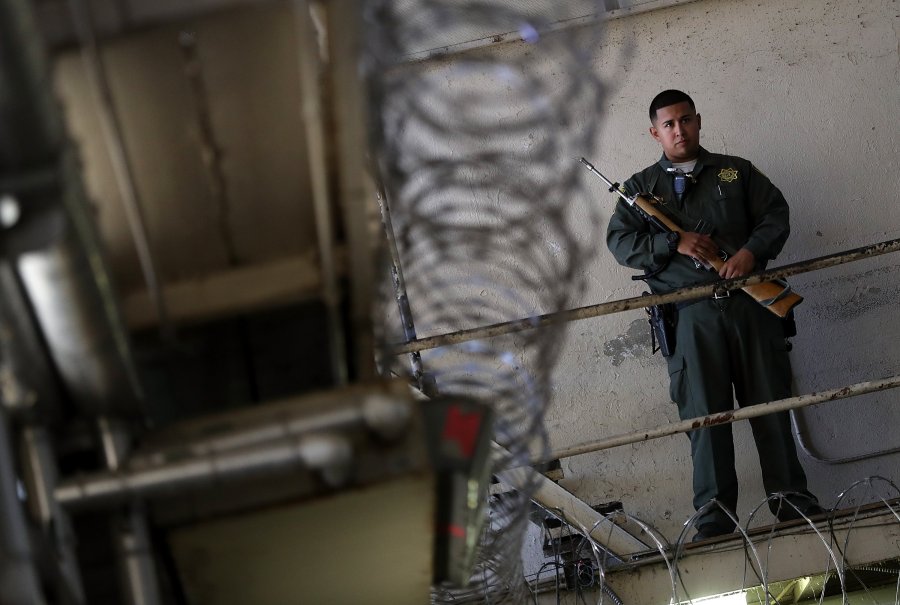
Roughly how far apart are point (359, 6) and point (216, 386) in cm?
61

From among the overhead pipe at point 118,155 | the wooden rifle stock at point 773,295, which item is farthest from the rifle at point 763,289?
the overhead pipe at point 118,155

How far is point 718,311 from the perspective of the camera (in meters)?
3.72

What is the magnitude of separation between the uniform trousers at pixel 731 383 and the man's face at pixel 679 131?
576mm

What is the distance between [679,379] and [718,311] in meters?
→ 0.26

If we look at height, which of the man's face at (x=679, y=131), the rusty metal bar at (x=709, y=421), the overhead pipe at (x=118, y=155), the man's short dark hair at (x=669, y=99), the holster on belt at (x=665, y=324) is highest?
the man's short dark hair at (x=669, y=99)

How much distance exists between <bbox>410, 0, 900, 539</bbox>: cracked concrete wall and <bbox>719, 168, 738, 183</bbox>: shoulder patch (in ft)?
1.45

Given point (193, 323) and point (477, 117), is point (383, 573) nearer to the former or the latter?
point (193, 323)

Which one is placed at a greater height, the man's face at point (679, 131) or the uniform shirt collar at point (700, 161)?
the man's face at point (679, 131)

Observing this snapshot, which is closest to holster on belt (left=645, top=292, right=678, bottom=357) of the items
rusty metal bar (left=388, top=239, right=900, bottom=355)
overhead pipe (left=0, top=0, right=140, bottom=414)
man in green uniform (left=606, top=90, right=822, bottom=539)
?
man in green uniform (left=606, top=90, right=822, bottom=539)

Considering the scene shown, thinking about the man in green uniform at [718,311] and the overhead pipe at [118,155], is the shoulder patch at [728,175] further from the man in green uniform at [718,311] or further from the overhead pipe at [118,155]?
the overhead pipe at [118,155]

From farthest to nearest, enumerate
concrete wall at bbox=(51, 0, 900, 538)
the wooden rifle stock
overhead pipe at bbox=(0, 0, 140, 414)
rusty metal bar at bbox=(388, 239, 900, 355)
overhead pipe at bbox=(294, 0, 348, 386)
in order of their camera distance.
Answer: concrete wall at bbox=(51, 0, 900, 538), the wooden rifle stock, rusty metal bar at bbox=(388, 239, 900, 355), overhead pipe at bbox=(294, 0, 348, 386), overhead pipe at bbox=(0, 0, 140, 414)

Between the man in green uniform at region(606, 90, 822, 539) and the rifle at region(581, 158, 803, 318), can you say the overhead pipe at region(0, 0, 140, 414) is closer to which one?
the rifle at region(581, 158, 803, 318)

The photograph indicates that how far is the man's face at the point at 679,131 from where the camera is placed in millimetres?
3939

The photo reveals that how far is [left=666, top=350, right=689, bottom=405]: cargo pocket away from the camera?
3.77 meters
